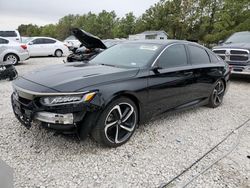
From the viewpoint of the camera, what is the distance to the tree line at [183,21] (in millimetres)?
25725

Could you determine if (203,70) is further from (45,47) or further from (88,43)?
(45,47)

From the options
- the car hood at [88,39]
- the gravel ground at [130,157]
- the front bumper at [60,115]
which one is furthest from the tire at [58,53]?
the front bumper at [60,115]

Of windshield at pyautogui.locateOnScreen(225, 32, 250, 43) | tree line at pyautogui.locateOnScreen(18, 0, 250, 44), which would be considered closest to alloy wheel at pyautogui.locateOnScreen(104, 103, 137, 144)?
windshield at pyautogui.locateOnScreen(225, 32, 250, 43)

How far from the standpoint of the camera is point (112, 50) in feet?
14.9

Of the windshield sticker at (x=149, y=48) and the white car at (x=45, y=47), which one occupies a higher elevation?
the windshield sticker at (x=149, y=48)

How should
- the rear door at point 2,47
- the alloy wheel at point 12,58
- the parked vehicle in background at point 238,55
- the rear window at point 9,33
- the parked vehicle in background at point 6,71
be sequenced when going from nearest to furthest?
the parked vehicle in background at point 6,71, the parked vehicle in background at point 238,55, the rear door at point 2,47, the alloy wheel at point 12,58, the rear window at point 9,33

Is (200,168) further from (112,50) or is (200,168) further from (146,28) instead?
(146,28)

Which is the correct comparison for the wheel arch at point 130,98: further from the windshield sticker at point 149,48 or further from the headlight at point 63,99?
the windshield sticker at point 149,48

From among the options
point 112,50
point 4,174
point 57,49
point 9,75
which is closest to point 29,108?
point 4,174

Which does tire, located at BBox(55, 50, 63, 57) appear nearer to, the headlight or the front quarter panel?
the front quarter panel

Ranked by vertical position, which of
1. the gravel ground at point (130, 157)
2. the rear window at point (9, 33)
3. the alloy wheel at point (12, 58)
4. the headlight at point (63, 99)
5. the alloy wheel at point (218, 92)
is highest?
the rear window at point (9, 33)

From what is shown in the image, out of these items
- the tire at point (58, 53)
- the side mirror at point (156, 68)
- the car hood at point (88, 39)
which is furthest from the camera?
the tire at point (58, 53)

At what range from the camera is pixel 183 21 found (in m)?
34.2

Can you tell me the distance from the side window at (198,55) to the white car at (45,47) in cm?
1225
